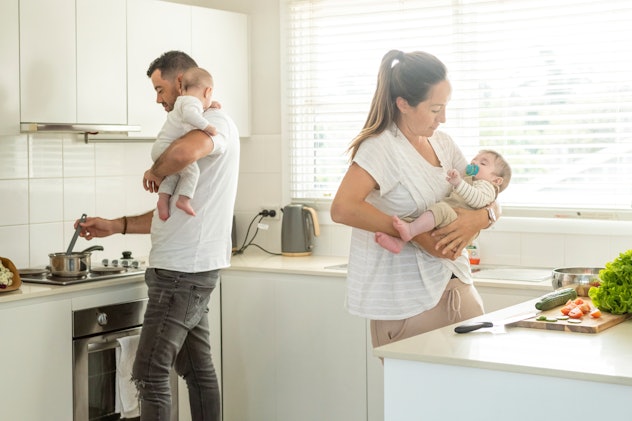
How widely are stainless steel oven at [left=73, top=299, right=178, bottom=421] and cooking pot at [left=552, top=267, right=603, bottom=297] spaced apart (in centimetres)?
172

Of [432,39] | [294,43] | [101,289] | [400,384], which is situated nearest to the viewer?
[400,384]

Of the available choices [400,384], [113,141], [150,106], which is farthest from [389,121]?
[113,141]

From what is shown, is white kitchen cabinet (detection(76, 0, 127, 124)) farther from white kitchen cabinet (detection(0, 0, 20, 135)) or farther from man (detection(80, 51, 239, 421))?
man (detection(80, 51, 239, 421))

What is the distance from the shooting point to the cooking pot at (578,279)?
2.83 meters

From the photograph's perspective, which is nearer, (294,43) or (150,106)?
(150,106)

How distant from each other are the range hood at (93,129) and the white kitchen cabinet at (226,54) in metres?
0.44

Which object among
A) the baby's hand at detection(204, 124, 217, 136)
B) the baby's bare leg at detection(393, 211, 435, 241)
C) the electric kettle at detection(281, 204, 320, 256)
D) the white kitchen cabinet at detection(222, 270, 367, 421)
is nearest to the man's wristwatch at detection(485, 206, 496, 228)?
the baby's bare leg at detection(393, 211, 435, 241)

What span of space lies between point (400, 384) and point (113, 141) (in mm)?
2497

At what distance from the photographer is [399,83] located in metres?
2.62

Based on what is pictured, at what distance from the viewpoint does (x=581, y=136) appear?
12.6 ft

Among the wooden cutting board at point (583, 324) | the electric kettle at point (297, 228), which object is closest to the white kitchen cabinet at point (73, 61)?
the electric kettle at point (297, 228)

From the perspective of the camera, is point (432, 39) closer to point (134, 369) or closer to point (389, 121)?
point (389, 121)

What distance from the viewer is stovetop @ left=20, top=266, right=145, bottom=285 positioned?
3.54 metres

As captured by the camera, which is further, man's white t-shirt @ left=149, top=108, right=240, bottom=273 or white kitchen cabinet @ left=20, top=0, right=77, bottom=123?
white kitchen cabinet @ left=20, top=0, right=77, bottom=123
